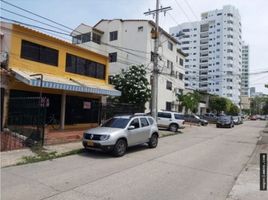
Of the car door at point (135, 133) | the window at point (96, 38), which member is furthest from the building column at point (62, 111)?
the window at point (96, 38)

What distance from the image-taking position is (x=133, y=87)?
1237 inches

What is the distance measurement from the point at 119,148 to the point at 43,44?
33.2 feet

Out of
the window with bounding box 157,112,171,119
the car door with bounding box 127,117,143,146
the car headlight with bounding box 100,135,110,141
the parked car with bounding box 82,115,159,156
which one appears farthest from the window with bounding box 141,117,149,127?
the window with bounding box 157,112,171,119

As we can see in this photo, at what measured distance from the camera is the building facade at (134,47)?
37.3m

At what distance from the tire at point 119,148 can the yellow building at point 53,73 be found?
4.49 m

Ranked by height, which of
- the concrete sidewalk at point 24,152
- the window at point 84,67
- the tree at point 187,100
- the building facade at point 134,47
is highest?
the building facade at point 134,47

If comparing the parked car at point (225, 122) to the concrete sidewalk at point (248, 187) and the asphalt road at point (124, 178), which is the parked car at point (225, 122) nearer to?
the asphalt road at point (124, 178)

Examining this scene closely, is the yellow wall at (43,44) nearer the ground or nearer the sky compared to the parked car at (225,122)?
nearer the sky

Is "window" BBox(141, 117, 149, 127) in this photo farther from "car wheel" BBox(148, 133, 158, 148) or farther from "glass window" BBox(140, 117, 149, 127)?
"car wheel" BBox(148, 133, 158, 148)

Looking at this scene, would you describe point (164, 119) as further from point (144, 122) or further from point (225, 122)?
point (225, 122)

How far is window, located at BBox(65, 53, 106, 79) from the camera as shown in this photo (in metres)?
22.4

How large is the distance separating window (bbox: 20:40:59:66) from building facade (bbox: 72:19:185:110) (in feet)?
50.3

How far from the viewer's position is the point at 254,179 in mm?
9672

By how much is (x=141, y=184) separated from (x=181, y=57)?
42.7 m
